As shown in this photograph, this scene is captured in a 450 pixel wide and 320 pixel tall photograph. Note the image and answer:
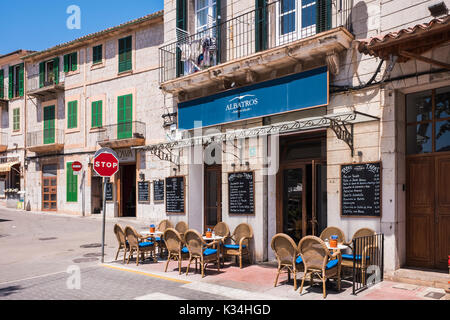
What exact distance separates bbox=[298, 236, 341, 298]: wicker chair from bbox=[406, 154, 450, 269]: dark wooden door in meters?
1.91

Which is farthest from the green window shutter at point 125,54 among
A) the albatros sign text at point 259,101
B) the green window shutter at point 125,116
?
the albatros sign text at point 259,101

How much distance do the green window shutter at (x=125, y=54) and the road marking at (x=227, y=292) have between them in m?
14.3

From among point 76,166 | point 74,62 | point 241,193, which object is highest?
point 74,62

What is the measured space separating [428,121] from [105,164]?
726cm

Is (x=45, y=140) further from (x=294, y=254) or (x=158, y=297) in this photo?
(x=294, y=254)

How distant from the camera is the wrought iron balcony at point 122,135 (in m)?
18.3

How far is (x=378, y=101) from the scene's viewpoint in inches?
311

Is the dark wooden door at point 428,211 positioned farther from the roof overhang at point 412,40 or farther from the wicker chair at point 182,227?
the wicker chair at point 182,227

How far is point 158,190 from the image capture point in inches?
682

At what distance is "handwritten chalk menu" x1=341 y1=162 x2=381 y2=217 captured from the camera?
25.3 ft

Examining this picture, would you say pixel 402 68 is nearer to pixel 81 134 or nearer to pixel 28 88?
pixel 81 134

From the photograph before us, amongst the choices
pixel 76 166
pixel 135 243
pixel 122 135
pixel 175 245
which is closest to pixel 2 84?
pixel 76 166

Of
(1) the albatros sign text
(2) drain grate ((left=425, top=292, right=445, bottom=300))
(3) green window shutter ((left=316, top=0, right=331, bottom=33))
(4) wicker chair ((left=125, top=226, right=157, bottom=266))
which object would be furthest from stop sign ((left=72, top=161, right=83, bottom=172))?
(2) drain grate ((left=425, top=292, right=445, bottom=300))
